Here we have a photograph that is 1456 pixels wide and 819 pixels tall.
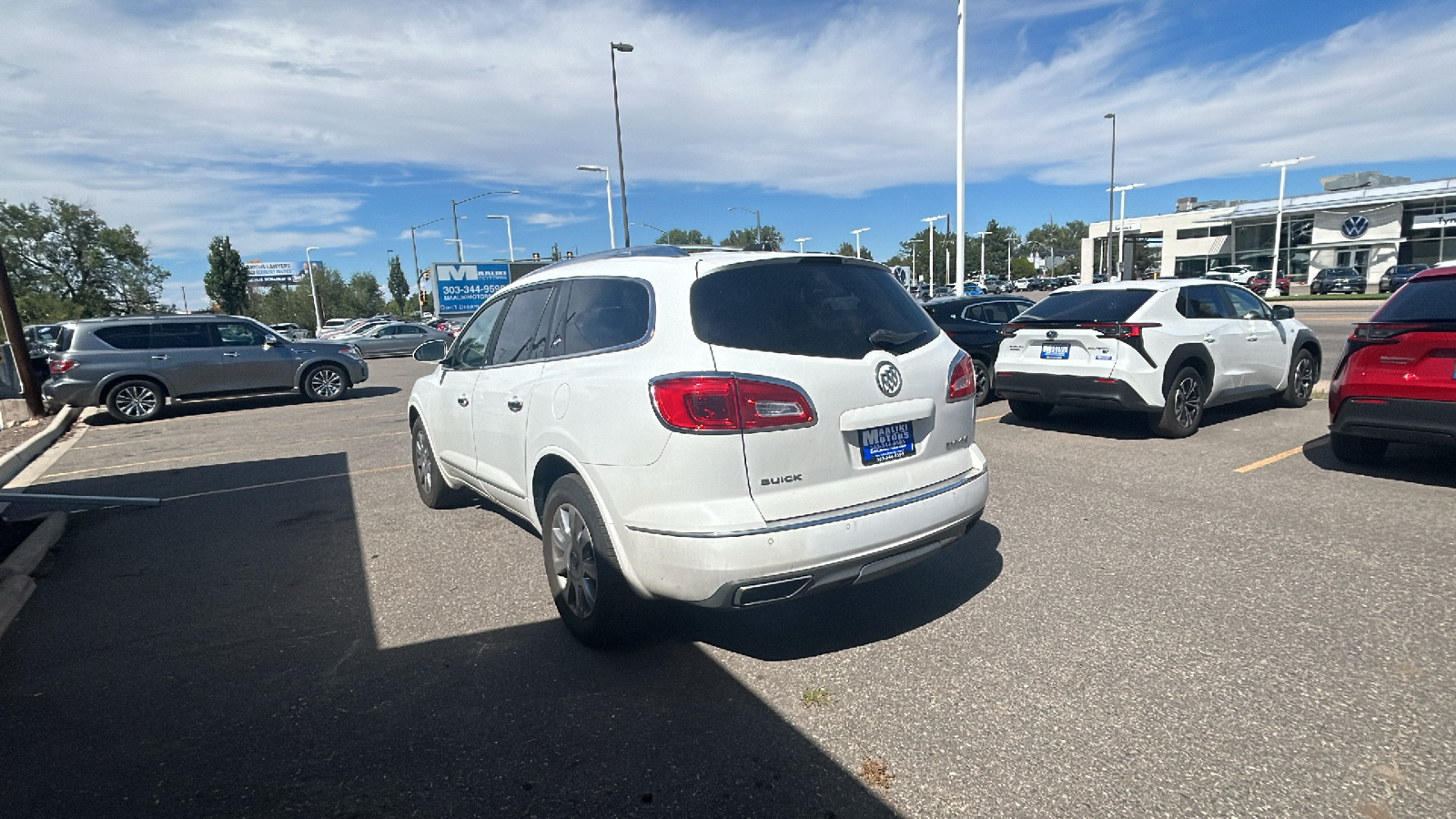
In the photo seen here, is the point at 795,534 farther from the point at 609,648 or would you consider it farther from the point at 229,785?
the point at 229,785

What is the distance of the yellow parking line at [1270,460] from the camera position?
6.19m

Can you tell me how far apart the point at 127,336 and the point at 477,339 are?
11.0m

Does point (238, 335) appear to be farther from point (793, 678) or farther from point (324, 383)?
point (793, 678)

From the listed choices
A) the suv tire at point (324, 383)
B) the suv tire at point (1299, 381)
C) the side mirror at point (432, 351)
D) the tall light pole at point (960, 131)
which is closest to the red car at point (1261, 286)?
the tall light pole at point (960, 131)

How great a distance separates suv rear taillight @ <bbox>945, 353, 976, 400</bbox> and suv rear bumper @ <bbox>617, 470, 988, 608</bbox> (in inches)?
23.9

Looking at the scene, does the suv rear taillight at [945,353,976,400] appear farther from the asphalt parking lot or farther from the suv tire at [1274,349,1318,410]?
the suv tire at [1274,349,1318,410]

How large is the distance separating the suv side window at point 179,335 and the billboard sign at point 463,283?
25868mm

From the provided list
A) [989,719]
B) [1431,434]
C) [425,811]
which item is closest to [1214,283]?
[1431,434]

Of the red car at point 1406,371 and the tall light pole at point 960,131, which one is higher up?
the tall light pole at point 960,131

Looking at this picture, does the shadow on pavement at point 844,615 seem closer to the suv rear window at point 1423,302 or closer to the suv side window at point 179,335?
the suv rear window at point 1423,302

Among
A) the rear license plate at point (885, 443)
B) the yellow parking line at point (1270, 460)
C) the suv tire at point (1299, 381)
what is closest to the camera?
the rear license plate at point (885, 443)

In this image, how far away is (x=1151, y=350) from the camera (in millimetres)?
7090

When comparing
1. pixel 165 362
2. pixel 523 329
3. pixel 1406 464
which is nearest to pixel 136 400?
pixel 165 362

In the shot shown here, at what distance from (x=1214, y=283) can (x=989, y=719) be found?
23.1 feet
